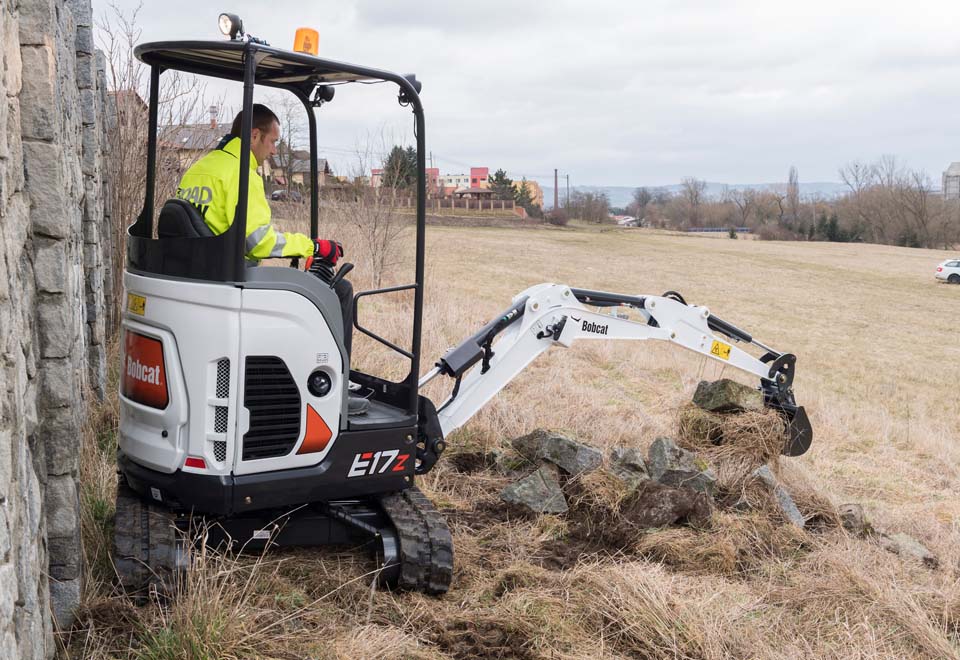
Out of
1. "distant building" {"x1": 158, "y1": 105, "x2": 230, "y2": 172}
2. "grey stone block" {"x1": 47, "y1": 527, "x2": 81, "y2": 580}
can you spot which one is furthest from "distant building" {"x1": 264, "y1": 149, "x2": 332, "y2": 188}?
"grey stone block" {"x1": 47, "y1": 527, "x2": 81, "y2": 580}

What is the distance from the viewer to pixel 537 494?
636 cm

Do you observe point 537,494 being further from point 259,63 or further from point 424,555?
point 259,63

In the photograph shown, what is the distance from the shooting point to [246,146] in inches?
165

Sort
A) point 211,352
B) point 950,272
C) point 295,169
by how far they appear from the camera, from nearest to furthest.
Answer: point 211,352 < point 295,169 < point 950,272

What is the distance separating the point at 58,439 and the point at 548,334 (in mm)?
3542

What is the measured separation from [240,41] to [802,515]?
→ 5.20 meters

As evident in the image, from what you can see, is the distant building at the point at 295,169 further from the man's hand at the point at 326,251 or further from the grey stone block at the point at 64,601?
the grey stone block at the point at 64,601

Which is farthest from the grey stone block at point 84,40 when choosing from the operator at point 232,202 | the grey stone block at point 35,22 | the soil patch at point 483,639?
the soil patch at point 483,639

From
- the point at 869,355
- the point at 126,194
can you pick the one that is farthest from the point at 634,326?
the point at 869,355

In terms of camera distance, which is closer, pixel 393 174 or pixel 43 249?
pixel 43 249

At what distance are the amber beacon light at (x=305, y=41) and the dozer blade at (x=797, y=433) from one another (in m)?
5.25

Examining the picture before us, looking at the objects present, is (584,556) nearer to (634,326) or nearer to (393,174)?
(634,326)

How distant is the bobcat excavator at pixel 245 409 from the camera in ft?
13.8

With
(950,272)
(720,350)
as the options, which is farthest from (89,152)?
(950,272)
